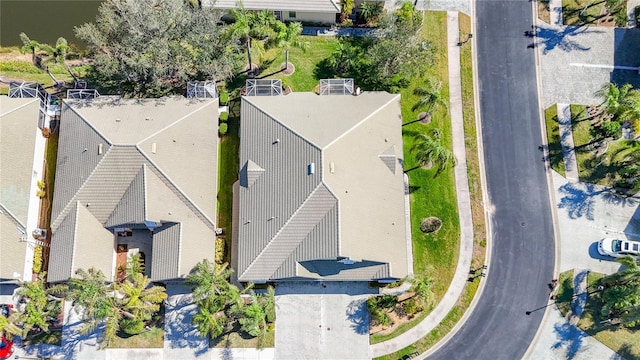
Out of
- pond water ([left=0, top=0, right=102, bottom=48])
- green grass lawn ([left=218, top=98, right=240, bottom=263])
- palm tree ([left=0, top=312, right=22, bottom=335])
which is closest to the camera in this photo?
palm tree ([left=0, top=312, right=22, bottom=335])

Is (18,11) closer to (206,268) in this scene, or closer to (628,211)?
(206,268)

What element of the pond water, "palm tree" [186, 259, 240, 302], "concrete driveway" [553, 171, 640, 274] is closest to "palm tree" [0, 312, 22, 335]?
"palm tree" [186, 259, 240, 302]

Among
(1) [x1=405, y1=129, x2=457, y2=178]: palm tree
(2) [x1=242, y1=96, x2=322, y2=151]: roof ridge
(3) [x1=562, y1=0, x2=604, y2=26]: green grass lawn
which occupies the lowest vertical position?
(1) [x1=405, y1=129, x2=457, y2=178]: palm tree

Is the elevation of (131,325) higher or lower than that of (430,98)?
lower

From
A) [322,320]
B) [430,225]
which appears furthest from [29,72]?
[430,225]

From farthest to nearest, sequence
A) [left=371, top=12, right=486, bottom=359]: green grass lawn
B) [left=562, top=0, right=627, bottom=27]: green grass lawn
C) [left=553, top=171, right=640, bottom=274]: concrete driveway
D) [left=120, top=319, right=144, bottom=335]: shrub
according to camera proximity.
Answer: [left=562, top=0, right=627, bottom=27]: green grass lawn < [left=553, top=171, right=640, bottom=274]: concrete driveway < [left=371, top=12, right=486, bottom=359]: green grass lawn < [left=120, top=319, right=144, bottom=335]: shrub

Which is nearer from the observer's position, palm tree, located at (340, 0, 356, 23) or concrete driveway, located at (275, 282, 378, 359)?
concrete driveway, located at (275, 282, 378, 359)

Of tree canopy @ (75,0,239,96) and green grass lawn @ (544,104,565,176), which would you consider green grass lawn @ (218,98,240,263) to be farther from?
green grass lawn @ (544,104,565,176)

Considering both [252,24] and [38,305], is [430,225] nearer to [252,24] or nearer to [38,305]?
[252,24]

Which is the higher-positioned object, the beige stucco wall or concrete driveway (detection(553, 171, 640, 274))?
the beige stucco wall
